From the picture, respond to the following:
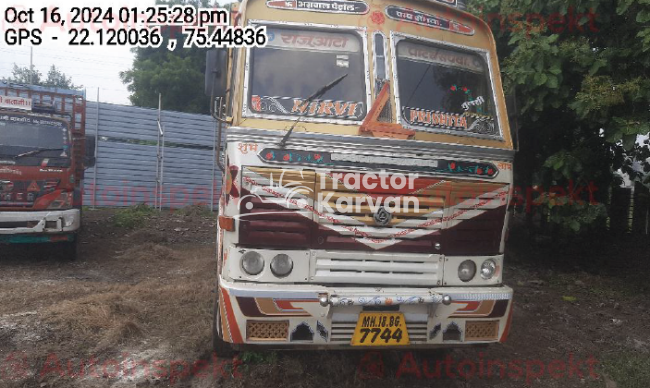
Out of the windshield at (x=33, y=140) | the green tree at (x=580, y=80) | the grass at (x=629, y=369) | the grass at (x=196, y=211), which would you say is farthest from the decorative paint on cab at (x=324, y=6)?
the grass at (x=196, y=211)

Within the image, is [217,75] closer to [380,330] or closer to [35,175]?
[380,330]

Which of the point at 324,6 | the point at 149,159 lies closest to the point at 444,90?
the point at 324,6

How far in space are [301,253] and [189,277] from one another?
404 centimetres

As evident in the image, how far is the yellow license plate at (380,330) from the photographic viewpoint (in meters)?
3.10

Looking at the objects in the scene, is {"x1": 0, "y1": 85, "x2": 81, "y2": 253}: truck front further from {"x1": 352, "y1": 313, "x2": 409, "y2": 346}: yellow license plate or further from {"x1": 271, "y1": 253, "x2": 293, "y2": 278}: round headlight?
{"x1": 352, "y1": 313, "x2": 409, "y2": 346}: yellow license plate

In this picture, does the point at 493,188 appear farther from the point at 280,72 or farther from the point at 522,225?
the point at 522,225

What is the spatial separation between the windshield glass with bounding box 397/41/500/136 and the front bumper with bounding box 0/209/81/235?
18.5ft

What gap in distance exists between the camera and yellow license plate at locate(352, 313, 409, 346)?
10.2ft

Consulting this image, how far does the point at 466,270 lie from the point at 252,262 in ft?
4.90

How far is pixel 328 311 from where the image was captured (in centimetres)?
305

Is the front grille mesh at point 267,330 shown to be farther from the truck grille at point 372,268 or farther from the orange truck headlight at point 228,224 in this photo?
the orange truck headlight at point 228,224

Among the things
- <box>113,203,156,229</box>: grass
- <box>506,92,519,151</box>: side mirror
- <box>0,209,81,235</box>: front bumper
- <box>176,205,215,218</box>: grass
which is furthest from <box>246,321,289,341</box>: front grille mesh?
<box>176,205,215,218</box>: grass

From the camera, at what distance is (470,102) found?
3797mm

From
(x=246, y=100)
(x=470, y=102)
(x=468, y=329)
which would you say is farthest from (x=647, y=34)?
(x=246, y=100)
